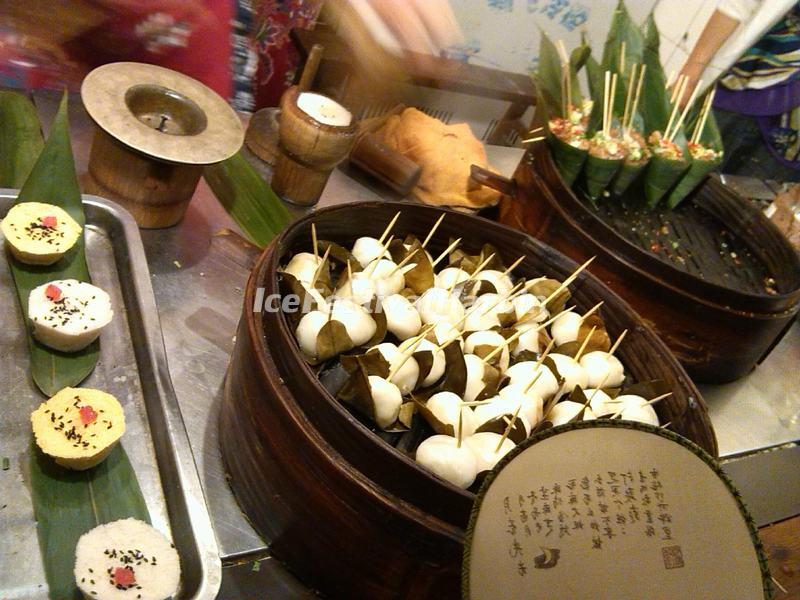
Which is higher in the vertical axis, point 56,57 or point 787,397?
point 56,57

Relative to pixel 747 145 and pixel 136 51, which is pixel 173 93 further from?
pixel 747 145

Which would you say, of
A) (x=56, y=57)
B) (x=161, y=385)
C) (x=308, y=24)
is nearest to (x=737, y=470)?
(x=161, y=385)

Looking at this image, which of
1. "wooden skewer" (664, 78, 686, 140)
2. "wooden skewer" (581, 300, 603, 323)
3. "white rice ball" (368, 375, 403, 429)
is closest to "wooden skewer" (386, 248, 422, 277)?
"white rice ball" (368, 375, 403, 429)

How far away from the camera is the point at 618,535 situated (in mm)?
885

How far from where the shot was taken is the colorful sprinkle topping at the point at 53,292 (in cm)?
175

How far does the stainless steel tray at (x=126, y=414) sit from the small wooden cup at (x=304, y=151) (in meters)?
0.71

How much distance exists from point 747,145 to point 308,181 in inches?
133

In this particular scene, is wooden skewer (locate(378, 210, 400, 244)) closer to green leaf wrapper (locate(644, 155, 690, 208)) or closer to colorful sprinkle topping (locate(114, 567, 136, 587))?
colorful sprinkle topping (locate(114, 567, 136, 587))

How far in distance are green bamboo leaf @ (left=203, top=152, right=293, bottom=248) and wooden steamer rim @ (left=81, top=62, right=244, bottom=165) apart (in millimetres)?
258

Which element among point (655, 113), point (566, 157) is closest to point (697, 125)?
point (655, 113)

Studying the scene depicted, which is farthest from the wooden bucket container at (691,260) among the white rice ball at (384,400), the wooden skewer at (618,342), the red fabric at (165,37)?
the red fabric at (165,37)

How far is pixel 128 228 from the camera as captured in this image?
204cm

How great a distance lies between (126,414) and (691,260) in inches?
89.1

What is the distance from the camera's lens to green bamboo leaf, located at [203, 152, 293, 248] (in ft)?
8.09
